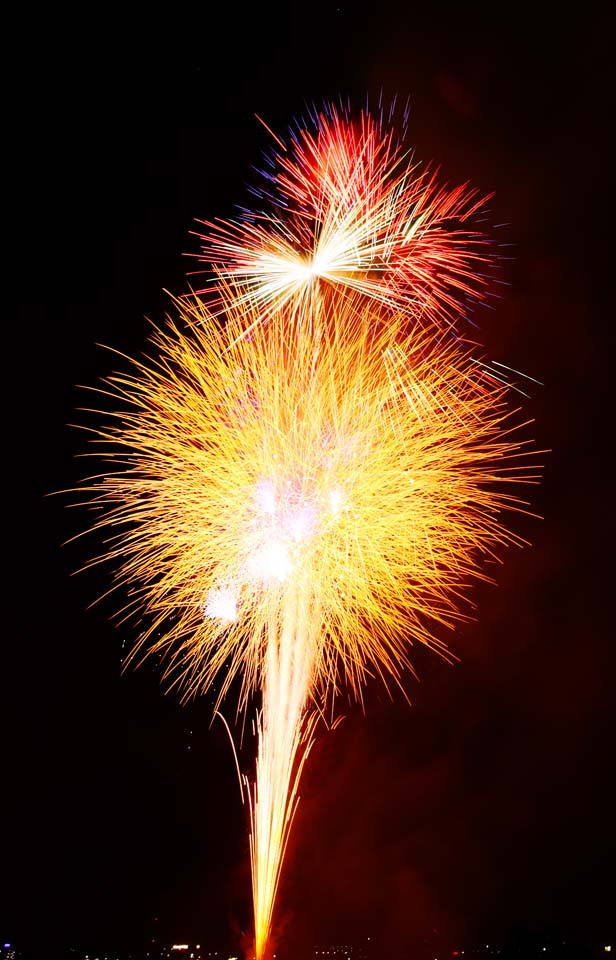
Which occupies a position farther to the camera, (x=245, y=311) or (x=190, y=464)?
(x=190, y=464)

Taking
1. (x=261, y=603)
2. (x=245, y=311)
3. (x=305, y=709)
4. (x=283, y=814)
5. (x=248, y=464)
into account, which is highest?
(x=245, y=311)

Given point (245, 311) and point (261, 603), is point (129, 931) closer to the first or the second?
point (261, 603)

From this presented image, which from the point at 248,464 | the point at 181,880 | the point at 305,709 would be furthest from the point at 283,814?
the point at 181,880

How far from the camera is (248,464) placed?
29.9 feet

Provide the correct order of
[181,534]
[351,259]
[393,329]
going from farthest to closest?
[181,534] < [393,329] < [351,259]

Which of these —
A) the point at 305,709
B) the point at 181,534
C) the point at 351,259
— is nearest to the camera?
the point at 351,259

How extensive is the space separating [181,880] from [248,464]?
541 inches

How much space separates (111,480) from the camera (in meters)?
9.13

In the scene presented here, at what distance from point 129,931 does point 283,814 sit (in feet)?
34.1

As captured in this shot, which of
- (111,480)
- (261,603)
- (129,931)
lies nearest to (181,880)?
(129,931)

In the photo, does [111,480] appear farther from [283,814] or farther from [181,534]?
[283,814]

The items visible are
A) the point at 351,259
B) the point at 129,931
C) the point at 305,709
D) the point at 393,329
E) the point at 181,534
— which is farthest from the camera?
the point at 129,931

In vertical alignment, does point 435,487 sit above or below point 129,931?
above

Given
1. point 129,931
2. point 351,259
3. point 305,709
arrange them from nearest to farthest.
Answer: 1. point 351,259
2. point 305,709
3. point 129,931
